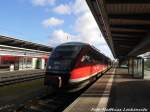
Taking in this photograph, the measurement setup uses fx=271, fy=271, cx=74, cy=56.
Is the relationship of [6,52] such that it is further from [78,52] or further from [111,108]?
[111,108]

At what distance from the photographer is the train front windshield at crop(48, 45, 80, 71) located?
49.7 ft

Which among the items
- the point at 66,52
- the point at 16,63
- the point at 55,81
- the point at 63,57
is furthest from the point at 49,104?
the point at 16,63

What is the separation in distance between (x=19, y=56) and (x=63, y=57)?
124ft

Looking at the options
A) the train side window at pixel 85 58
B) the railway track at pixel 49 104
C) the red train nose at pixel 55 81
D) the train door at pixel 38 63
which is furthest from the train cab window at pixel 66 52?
the train door at pixel 38 63

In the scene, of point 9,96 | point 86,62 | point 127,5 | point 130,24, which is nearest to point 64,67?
point 86,62

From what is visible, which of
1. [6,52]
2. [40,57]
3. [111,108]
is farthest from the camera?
[40,57]

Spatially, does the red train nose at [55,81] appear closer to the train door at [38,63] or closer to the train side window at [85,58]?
the train side window at [85,58]

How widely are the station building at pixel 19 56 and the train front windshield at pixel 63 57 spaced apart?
28413 millimetres

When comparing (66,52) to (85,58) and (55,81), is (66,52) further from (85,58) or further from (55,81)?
(55,81)

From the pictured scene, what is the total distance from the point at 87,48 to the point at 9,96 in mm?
5706

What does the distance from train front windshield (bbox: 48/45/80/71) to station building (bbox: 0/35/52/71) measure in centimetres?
2841

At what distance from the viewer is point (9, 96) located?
48.4ft

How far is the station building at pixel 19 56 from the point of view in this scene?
46062 millimetres

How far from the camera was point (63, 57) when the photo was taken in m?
15.6
